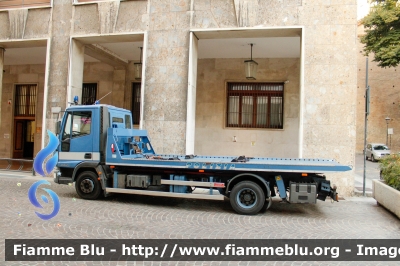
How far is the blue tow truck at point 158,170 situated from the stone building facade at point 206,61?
2255mm

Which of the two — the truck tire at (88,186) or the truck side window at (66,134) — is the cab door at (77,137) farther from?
the truck tire at (88,186)

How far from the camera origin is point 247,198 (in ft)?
25.0

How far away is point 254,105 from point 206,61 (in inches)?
131

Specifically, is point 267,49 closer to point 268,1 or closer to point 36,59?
point 268,1

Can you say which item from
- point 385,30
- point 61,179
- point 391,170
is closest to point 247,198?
point 391,170

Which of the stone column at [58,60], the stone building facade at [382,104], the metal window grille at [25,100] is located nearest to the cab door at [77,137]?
the stone column at [58,60]

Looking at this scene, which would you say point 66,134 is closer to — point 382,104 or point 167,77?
point 167,77

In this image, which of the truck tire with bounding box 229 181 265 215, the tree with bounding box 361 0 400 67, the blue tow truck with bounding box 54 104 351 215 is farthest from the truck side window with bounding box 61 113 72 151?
the tree with bounding box 361 0 400 67

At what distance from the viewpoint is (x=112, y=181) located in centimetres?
886

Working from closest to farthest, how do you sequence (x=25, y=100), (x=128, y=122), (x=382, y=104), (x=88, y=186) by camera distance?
(x=88, y=186) → (x=128, y=122) → (x=25, y=100) → (x=382, y=104)

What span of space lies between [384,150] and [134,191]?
98.8ft

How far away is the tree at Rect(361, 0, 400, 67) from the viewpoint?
84.0 feet

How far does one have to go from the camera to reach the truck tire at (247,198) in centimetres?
748

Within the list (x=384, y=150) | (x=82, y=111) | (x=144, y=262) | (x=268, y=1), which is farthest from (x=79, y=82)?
(x=384, y=150)
